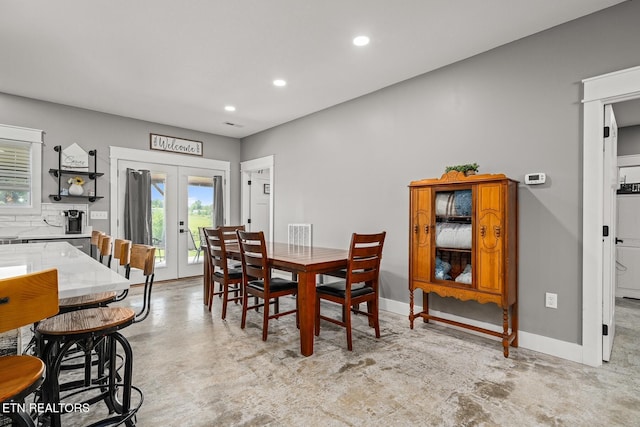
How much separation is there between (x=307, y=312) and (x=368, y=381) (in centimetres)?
70

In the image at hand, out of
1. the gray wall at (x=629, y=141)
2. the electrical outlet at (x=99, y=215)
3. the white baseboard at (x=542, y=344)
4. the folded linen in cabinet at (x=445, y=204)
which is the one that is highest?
the gray wall at (x=629, y=141)

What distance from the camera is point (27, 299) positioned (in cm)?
105

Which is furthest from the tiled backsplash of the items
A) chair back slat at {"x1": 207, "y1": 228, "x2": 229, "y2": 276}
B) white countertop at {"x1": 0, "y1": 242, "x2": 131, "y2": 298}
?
→ white countertop at {"x1": 0, "y1": 242, "x2": 131, "y2": 298}

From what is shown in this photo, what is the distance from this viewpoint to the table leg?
268cm

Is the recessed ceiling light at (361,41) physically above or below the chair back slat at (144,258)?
above

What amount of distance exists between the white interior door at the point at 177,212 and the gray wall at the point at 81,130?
10.6 inches

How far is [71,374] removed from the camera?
7.85 feet

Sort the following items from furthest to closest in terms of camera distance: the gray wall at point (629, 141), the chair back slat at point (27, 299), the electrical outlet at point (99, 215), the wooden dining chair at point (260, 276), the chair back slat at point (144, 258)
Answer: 1. the electrical outlet at point (99, 215)
2. the gray wall at point (629, 141)
3. the wooden dining chair at point (260, 276)
4. the chair back slat at point (144, 258)
5. the chair back slat at point (27, 299)

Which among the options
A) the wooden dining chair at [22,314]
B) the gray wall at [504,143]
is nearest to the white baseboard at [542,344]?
the gray wall at [504,143]

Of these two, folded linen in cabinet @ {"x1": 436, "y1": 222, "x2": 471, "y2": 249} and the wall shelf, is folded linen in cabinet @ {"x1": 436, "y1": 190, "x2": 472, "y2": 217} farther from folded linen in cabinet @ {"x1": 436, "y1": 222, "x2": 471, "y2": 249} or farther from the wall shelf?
the wall shelf

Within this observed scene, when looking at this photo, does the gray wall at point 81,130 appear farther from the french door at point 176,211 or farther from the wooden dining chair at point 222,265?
the wooden dining chair at point 222,265

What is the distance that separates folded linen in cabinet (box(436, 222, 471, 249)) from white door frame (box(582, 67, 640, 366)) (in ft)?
2.70

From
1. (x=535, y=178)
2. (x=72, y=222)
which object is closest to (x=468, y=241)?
(x=535, y=178)

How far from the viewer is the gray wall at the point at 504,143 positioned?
262 centimetres
